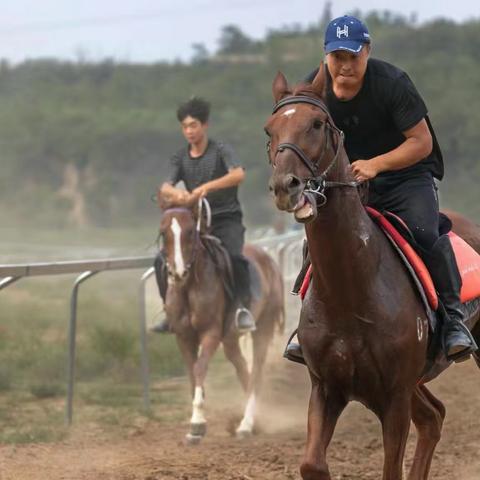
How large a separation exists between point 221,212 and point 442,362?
16.9 ft

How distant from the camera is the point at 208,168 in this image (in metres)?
11.9

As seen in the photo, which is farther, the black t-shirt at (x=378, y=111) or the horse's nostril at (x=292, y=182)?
the black t-shirt at (x=378, y=111)

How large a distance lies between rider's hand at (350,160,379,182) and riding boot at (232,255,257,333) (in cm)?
533

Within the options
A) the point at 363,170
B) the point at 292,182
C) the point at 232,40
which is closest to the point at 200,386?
the point at 363,170

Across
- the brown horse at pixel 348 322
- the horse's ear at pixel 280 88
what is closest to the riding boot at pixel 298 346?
the brown horse at pixel 348 322

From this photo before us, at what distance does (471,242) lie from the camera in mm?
8453

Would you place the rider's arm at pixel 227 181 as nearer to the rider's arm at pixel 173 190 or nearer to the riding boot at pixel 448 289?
the rider's arm at pixel 173 190

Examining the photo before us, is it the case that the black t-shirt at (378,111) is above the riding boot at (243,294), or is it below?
above

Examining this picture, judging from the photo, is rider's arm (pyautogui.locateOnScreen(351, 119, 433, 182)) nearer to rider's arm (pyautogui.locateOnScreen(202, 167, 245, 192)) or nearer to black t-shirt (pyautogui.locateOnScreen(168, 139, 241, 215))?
rider's arm (pyautogui.locateOnScreen(202, 167, 245, 192))

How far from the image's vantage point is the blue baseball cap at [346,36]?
22.4 ft

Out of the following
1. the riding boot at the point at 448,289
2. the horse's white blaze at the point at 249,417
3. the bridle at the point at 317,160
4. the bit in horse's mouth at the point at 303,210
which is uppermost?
the bridle at the point at 317,160

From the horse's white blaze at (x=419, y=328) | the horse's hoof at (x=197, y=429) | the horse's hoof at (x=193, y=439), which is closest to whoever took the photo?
the horse's white blaze at (x=419, y=328)

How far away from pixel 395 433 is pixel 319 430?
0.40 meters

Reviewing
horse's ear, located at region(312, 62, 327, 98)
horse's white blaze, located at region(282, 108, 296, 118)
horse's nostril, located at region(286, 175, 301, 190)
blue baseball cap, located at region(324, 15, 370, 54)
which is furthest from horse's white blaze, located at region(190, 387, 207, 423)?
horse's nostril, located at region(286, 175, 301, 190)
